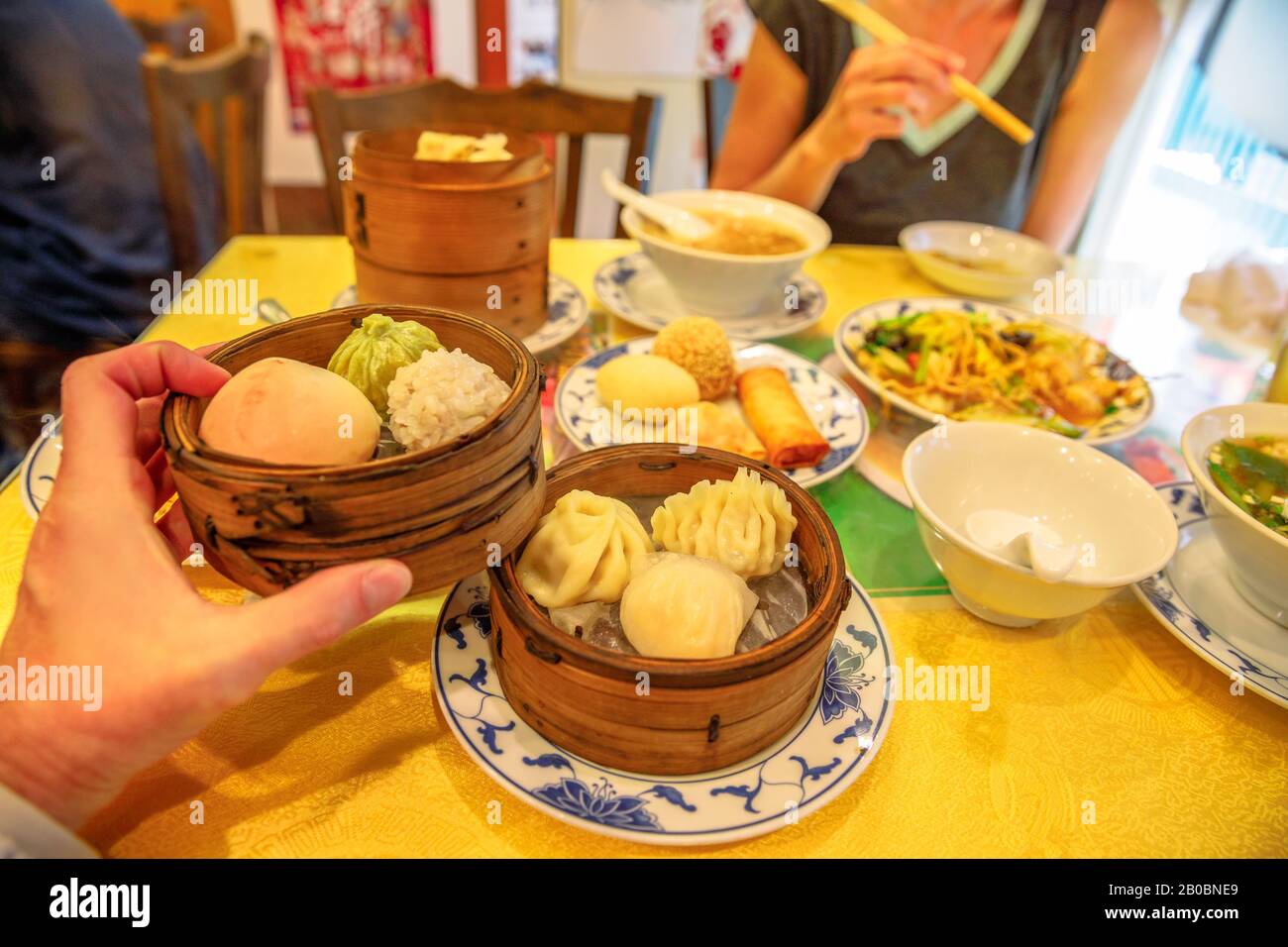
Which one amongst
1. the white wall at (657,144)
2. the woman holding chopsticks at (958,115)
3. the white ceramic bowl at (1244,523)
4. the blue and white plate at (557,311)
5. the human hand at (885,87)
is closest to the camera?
the white ceramic bowl at (1244,523)

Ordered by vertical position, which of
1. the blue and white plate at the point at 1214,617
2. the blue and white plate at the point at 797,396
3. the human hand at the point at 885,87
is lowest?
the blue and white plate at the point at 1214,617

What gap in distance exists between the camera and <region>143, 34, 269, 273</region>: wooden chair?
2.24 m

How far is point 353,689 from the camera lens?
3.48ft

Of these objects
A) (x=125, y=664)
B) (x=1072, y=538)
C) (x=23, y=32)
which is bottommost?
(x=1072, y=538)

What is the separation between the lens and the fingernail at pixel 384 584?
804 mm

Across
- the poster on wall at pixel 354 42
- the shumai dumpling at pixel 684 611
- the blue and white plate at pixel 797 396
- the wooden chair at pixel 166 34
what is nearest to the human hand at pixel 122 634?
the shumai dumpling at pixel 684 611

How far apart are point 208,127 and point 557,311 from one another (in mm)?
1719

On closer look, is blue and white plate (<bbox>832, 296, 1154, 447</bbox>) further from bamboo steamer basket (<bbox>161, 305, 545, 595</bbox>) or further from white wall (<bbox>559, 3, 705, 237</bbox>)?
white wall (<bbox>559, 3, 705, 237</bbox>)

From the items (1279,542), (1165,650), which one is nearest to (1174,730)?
(1165,650)

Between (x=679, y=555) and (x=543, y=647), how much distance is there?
0.25m

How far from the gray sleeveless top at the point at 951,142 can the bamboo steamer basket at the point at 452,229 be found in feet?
4.75

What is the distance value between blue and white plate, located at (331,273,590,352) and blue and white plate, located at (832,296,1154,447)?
2.07 ft

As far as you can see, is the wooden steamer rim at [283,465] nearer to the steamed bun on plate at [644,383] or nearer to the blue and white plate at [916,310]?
the steamed bun on plate at [644,383]
